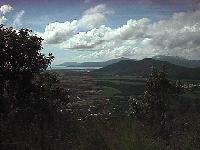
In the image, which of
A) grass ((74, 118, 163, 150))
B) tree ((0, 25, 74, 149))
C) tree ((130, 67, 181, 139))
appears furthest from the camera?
tree ((130, 67, 181, 139))

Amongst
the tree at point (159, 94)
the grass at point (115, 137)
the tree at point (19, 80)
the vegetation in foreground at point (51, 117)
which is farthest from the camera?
the tree at point (159, 94)

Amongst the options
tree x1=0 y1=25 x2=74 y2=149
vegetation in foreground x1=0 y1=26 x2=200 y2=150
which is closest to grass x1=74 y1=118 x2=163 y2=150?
vegetation in foreground x1=0 y1=26 x2=200 y2=150

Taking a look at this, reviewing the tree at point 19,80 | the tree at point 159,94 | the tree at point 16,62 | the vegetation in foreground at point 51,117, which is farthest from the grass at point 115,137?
the tree at point 159,94

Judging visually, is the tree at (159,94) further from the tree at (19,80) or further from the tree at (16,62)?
the tree at (16,62)

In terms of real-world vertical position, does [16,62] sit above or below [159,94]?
above

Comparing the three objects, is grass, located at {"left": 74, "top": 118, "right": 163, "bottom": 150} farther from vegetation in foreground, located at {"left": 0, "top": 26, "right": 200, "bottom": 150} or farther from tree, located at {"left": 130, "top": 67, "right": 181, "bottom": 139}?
tree, located at {"left": 130, "top": 67, "right": 181, "bottom": 139}

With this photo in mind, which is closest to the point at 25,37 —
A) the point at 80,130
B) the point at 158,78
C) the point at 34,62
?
the point at 34,62

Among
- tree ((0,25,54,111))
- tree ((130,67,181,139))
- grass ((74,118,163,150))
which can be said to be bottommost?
tree ((130,67,181,139))

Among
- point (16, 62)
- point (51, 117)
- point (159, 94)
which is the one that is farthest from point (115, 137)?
point (159, 94)

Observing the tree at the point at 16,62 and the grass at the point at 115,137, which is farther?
the tree at the point at 16,62

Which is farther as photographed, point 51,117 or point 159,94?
point 159,94

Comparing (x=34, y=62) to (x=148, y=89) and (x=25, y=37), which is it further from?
(x=148, y=89)

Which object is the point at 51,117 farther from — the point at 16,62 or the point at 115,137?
the point at 115,137

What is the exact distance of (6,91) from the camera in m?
23.1
